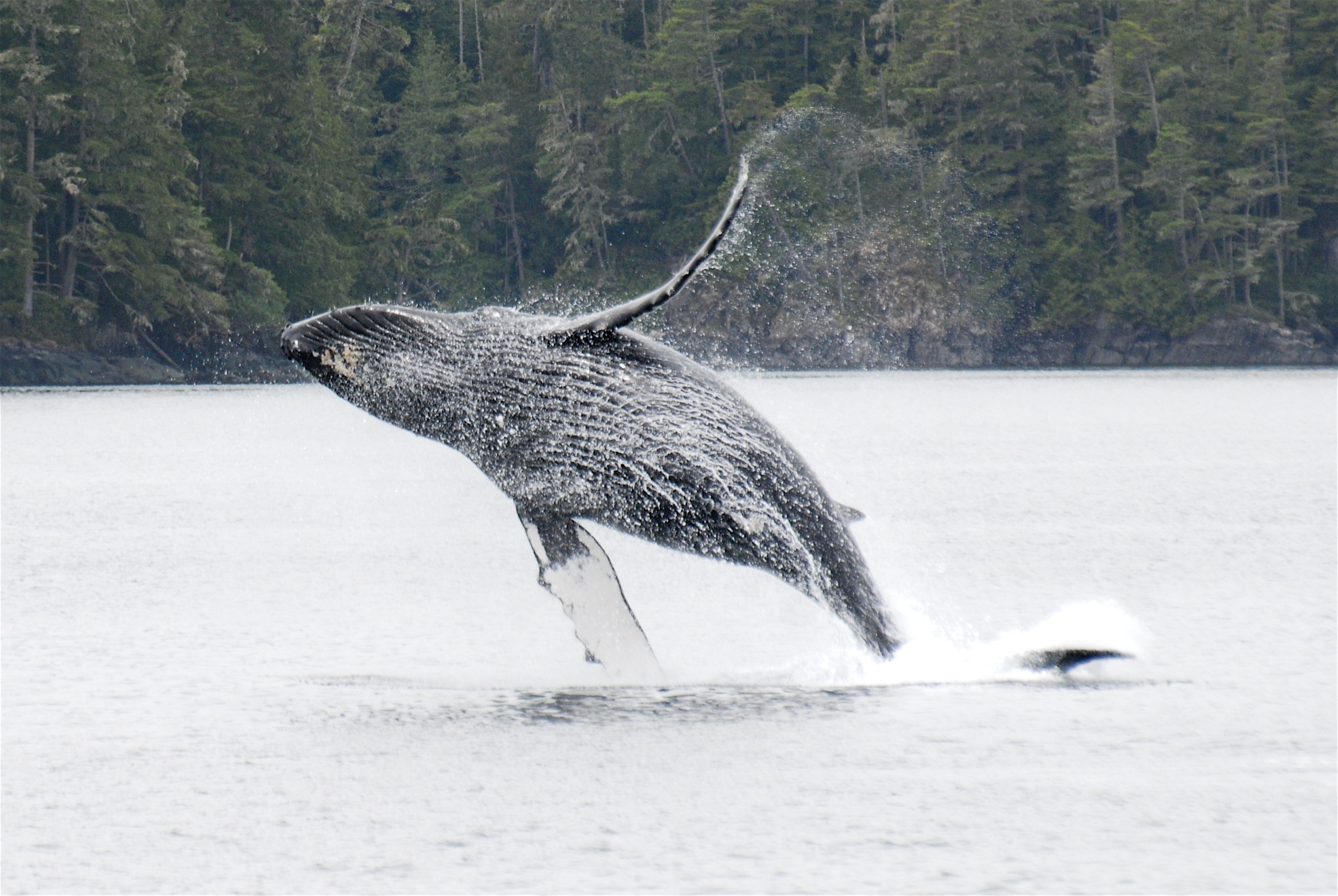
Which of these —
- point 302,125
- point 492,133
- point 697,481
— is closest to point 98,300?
point 302,125

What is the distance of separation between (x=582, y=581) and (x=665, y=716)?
3.08 ft

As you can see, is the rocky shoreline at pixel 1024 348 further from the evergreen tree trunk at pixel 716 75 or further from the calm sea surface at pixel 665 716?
the calm sea surface at pixel 665 716

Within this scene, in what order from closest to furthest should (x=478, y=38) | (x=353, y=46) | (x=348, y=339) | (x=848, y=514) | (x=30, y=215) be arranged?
(x=348, y=339)
(x=848, y=514)
(x=30, y=215)
(x=353, y=46)
(x=478, y=38)

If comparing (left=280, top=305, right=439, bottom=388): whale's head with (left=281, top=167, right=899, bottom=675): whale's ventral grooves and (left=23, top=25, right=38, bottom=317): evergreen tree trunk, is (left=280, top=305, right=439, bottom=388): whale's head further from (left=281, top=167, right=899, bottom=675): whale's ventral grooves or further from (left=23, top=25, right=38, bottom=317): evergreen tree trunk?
(left=23, top=25, right=38, bottom=317): evergreen tree trunk

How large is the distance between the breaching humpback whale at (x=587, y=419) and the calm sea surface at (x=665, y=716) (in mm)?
1156

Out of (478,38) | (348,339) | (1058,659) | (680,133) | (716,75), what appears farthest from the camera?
(478,38)

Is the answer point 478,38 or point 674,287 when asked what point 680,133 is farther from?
point 674,287

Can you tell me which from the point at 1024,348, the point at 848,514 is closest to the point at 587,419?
the point at 848,514

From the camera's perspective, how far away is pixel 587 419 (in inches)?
415

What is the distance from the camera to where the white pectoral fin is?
11.0 metres

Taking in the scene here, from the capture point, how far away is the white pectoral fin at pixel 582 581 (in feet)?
36.0

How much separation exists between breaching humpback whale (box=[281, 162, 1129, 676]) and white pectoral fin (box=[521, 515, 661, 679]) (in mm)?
276

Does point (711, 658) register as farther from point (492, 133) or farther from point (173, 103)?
point (492, 133)

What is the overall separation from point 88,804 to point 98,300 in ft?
217
